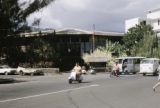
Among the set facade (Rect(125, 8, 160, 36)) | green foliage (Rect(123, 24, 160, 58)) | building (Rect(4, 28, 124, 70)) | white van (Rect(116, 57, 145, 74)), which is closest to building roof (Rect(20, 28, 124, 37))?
building (Rect(4, 28, 124, 70))

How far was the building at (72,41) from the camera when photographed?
2857 inches

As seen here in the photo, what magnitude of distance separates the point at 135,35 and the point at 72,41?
43.4 ft

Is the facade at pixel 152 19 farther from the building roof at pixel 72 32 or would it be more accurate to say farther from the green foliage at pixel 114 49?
the green foliage at pixel 114 49

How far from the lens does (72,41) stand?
8325 centimetres

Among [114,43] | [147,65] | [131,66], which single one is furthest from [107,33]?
[147,65]

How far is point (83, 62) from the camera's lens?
77.4 m

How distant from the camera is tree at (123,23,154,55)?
8756cm

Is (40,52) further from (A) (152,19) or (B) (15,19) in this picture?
(A) (152,19)

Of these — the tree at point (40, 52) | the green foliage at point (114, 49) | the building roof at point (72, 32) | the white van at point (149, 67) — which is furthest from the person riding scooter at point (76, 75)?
the green foliage at point (114, 49)

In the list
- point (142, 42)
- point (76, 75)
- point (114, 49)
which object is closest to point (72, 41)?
point (114, 49)

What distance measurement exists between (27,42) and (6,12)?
9.75 m

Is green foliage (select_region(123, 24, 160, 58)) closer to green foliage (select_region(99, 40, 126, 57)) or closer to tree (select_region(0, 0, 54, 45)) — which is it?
green foliage (select_region(99, 40, 126, 57))

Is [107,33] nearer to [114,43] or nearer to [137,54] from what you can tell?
[114,43]

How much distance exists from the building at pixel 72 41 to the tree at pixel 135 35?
108 inches
